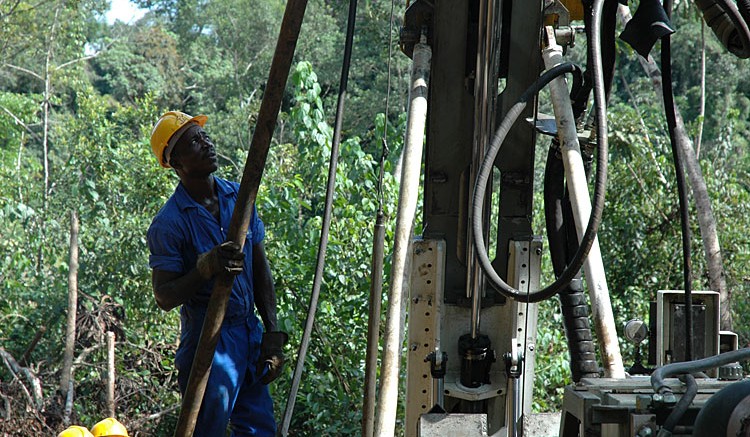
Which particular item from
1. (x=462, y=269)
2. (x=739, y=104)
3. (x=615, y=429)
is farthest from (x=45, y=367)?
(x=739, y=104)

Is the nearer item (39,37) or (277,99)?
(277,99)

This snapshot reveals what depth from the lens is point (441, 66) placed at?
3281 millimetres

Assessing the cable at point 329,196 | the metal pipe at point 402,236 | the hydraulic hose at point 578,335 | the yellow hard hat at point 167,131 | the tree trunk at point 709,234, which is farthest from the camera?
the tree trunk at point 709,234

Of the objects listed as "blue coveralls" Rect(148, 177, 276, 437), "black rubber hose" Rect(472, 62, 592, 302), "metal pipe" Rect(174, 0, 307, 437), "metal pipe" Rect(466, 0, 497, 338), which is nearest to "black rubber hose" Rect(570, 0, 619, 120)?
"metal pipe" Rect(466, 0, 497, 338)

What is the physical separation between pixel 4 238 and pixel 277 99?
8414mm

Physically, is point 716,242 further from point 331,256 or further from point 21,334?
point 21,334

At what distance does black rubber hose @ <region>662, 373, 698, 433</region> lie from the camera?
193 cm

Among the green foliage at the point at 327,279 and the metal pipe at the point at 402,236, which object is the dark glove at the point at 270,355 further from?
the green foliage at the point at 327,279

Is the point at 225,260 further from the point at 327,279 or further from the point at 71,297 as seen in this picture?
the point at 71,297

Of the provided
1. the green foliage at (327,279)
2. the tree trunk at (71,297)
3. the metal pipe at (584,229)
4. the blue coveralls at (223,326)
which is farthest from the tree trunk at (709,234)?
the metal pipe at (584,229)

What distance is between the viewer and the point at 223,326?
376cm

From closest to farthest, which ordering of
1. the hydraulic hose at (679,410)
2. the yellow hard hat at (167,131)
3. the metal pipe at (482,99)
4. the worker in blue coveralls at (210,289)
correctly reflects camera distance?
1. the hydraulic hose at (679,410)
2. the metal pipe at (482,99)
3. the worker in blue coveralls at (210,289)
4. the yellow hard hat at (167,131)

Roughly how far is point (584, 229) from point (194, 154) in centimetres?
175

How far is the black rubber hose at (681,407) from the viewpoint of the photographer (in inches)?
76.0
